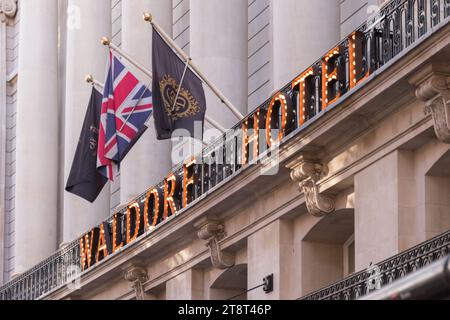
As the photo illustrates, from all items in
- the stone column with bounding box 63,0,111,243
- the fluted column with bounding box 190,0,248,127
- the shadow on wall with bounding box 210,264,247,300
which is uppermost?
the stone column with bounding box 63,0,111,243

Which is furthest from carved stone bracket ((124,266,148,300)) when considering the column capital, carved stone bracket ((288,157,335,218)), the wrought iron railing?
the column capital

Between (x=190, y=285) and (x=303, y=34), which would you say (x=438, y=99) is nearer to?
(x=303, y=34)

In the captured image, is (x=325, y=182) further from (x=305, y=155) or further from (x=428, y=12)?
(x=428, y=12)

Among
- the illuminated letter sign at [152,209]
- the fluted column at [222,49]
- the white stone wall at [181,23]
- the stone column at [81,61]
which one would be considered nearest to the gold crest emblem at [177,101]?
the illuminated letter sign at [152,209]

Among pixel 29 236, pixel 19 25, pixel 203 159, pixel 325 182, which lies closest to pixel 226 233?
pixel 203 159

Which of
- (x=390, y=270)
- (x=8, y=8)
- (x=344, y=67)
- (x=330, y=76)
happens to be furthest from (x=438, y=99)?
(x=8, y=8)

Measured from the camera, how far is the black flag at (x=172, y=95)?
122 feet

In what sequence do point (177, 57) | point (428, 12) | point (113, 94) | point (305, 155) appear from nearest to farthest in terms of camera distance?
point (428, 12) < point (305, 155) < point (177, 57) < point (113, 94)

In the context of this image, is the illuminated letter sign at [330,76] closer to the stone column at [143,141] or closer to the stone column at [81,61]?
the stone column at [143,141]

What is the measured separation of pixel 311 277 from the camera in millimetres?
35844

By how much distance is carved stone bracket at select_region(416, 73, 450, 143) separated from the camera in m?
29.5

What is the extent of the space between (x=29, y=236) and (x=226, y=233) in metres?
16.2

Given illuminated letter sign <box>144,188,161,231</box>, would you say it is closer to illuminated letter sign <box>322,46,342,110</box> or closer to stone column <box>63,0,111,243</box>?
stone column <box>63,0,111,243</box>

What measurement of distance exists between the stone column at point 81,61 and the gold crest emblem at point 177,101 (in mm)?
12722
